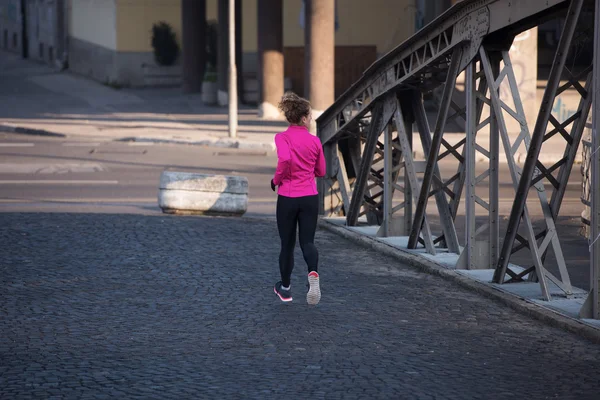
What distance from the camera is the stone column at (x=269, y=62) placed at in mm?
32812

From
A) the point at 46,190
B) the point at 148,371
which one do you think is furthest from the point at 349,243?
the point at 46,190

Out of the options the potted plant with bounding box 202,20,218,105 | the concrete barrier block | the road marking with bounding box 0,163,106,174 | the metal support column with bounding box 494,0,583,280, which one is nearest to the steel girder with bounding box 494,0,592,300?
the metal support column with bounding box 494,0,583,280

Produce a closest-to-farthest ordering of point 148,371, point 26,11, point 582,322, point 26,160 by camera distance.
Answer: point 148,371
point 582,322
point 26,160
point 26,11

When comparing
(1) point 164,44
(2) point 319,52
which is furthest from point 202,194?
(1) point 164,44

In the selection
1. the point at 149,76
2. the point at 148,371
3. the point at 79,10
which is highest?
the point at 79,10

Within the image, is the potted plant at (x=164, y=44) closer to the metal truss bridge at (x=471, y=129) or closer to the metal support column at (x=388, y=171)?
the metal truss bridge at (x=471, y=129)

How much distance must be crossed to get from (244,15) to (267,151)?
16.7m

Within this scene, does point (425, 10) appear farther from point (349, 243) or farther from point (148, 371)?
point (148, 371)

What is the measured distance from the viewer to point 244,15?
4078 cm

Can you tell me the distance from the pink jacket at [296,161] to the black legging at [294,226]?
7 centimetres

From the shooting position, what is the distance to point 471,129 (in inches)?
385

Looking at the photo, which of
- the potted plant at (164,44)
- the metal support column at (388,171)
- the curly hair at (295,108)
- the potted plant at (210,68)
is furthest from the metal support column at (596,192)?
the potted plant at (164,44)

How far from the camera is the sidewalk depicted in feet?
90.5

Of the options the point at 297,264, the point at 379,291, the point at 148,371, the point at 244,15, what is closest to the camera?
the point at 148,371
